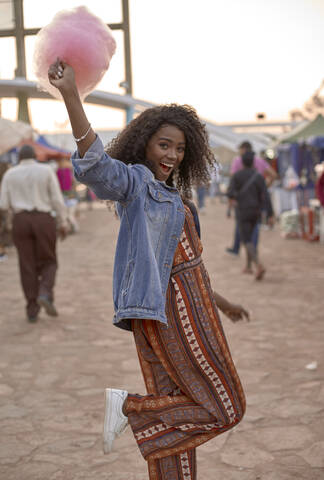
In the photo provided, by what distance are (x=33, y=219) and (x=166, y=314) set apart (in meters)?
4.72

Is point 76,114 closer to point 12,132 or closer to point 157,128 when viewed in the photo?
point 157,128

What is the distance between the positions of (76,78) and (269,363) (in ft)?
12.1

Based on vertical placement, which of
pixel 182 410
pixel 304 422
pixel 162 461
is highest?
pixel 182 410

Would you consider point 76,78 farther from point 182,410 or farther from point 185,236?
point 182,410

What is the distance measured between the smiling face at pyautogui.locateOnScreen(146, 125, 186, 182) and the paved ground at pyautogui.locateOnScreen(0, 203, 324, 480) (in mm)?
1767

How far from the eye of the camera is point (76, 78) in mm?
2264

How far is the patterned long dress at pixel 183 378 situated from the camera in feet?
7.98

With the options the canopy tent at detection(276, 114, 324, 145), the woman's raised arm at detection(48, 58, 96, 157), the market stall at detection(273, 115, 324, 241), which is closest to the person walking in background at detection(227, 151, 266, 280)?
the market stall at detection(273, 115, 324, 241)

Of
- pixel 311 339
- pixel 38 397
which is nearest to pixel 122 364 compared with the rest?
pixel 38 397

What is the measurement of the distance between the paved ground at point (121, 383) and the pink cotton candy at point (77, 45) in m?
2.16

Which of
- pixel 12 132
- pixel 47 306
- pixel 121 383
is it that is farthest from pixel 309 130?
pixel 121 383

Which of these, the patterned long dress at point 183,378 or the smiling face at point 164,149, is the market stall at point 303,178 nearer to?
the smiling face at point 164,149

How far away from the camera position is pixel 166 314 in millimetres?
2432

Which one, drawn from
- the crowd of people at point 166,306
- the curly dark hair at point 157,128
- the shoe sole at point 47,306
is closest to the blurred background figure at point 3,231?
the shoe sole at point 47,306
